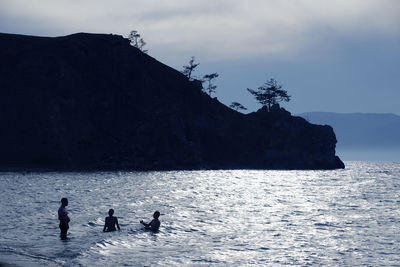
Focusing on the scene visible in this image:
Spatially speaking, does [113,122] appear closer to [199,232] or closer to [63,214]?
[199,232]

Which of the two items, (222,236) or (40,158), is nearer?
(222,236)

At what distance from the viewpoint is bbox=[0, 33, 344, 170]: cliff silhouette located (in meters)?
160

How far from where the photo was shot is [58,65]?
178 meters

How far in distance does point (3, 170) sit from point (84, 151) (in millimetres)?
31682

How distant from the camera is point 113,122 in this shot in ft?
580

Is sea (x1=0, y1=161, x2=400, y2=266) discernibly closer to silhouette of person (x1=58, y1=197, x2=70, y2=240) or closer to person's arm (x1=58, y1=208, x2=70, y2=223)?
silhouette of person (x1=58, y1=197, x2=70, y2=240)

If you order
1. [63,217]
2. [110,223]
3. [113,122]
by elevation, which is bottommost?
[110,223]

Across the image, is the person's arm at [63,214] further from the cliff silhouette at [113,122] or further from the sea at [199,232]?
the cliff silhouette at [113,122]

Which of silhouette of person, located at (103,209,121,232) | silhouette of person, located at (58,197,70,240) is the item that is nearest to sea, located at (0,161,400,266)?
silhouette of person, located at (58,197,70,240)

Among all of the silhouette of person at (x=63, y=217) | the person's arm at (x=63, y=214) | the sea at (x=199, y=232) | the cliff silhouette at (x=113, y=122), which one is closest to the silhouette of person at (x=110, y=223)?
the sea at (x=199, y=232)

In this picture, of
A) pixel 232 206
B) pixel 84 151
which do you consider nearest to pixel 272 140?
pixel 84 151

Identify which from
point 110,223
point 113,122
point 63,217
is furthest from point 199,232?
point 113,122

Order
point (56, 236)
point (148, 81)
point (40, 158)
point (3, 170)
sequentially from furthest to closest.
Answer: point (148, 81)
point (40, 158)
point (3, 170)
point (56, 236)

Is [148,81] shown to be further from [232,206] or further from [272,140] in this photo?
[232,206]
